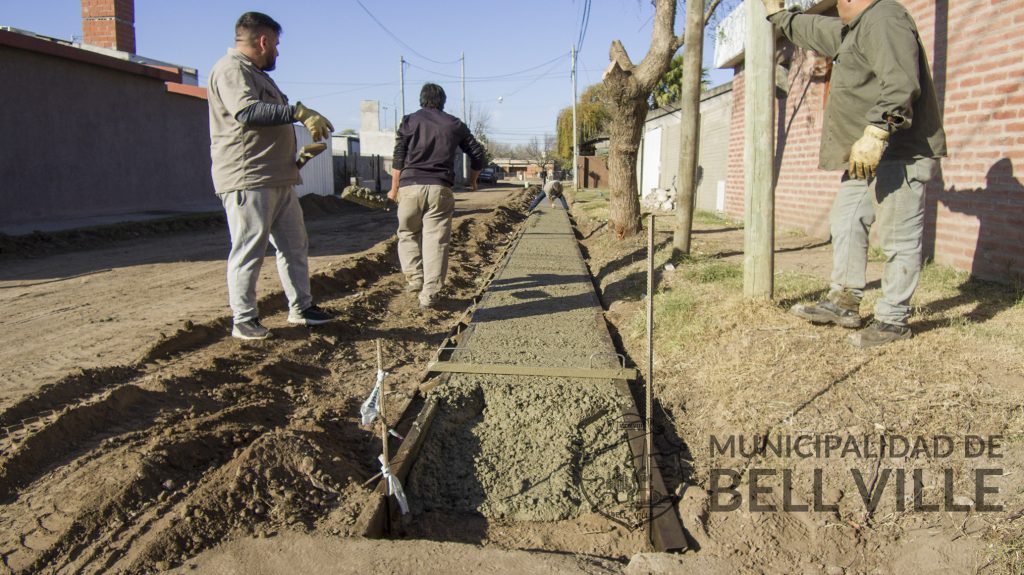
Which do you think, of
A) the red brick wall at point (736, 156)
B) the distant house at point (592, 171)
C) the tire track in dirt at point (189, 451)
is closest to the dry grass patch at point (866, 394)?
the tire track in dirt at point (189, 451)

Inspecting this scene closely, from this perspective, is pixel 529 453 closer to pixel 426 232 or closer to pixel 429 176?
pixel 426 232

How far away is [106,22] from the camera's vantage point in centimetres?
1870

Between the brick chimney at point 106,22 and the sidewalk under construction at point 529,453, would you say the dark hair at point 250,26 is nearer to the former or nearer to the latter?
the sidewalk under construction at point 529,453

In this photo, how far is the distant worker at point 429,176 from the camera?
568cm

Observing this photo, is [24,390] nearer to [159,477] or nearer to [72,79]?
[159,477]

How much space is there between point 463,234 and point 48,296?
670cm

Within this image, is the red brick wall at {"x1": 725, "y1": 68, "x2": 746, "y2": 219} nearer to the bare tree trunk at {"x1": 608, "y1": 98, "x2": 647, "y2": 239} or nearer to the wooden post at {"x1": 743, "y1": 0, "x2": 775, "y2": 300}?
the bare tree trunk at {"x1": 608, "y1": 98, "x2": 647, "y2": 239}

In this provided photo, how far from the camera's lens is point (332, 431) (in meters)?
3.29

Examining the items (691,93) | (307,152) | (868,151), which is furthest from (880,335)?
(691,93)

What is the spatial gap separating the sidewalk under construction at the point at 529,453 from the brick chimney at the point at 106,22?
19169mm

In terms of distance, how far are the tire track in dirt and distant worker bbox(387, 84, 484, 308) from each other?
116cm

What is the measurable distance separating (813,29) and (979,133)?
8.19 ft

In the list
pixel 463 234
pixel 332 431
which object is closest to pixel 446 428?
pixel 332 431

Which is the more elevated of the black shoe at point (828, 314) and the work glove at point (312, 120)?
the work glove at point (312, 120)
